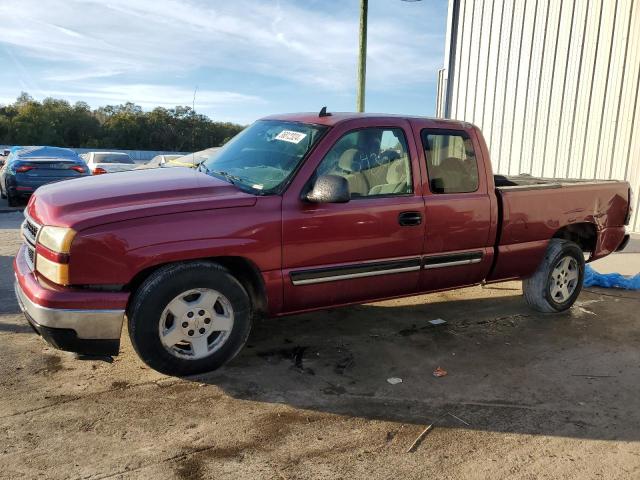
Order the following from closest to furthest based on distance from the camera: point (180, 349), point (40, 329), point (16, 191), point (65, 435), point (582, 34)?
1. point (65, 435)
2. point (40, 329)
3. point (180, 349)
4. point (582, 34)
5. point (16, 191)

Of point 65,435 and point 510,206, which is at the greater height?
point 510,206

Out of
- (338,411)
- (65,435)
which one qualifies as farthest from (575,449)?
(65,435)

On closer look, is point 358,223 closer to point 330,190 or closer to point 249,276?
point 330,190

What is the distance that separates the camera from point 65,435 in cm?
302

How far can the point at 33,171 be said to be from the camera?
1243cm

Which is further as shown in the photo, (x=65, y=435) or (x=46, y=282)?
(x=46, y=282)

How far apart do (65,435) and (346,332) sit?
241cm

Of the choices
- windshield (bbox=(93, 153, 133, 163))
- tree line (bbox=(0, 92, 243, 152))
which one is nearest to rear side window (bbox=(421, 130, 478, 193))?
windshield (bbox=(93, 153, 133, 163))

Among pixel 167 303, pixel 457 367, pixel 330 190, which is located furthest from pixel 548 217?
pixel 167 303

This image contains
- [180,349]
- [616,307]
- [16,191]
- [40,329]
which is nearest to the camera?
[40,329]

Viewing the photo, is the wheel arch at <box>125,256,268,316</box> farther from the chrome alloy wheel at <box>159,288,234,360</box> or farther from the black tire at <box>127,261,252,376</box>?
the chrome alloy wheel at <box>159,288,234,360</box>

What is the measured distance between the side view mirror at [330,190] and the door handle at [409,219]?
635 mm

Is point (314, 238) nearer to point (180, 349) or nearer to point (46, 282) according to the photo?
point (180, 349)

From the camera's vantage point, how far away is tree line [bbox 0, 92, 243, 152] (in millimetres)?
62688
